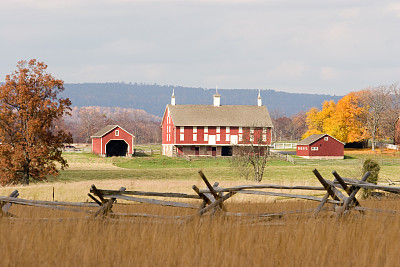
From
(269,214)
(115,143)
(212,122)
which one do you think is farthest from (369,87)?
(269,214)

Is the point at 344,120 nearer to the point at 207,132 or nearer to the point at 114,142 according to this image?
the point at 207,132

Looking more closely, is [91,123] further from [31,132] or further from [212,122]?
[31,132]

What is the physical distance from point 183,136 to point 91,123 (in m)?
108

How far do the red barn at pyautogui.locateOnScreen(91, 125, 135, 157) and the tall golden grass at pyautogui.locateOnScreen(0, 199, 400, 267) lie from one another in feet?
258

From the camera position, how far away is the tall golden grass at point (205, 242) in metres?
7.31

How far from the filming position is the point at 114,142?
91000mm

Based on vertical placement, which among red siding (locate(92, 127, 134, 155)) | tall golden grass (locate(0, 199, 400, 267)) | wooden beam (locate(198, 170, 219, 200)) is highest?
red siding (locate(92, 127, 134, 155))

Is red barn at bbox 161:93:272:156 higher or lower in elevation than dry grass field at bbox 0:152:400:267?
higher

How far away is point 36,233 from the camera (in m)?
8.47

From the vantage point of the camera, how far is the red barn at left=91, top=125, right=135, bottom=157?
88375mm

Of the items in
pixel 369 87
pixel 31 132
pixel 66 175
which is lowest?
pixel 66 175

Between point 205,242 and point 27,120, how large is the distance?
3279 centimetres

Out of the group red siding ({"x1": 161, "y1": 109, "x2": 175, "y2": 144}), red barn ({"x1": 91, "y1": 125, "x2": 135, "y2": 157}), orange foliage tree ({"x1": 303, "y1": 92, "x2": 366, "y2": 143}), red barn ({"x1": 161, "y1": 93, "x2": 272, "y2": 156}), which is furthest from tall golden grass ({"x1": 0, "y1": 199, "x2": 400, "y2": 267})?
orange foliage tree ({"x1": 303, "y1": 92, "x2": 366, "y2": 143})

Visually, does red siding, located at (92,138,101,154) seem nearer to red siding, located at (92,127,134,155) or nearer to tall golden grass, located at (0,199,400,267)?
red siding, located at (92,127,134,155)
